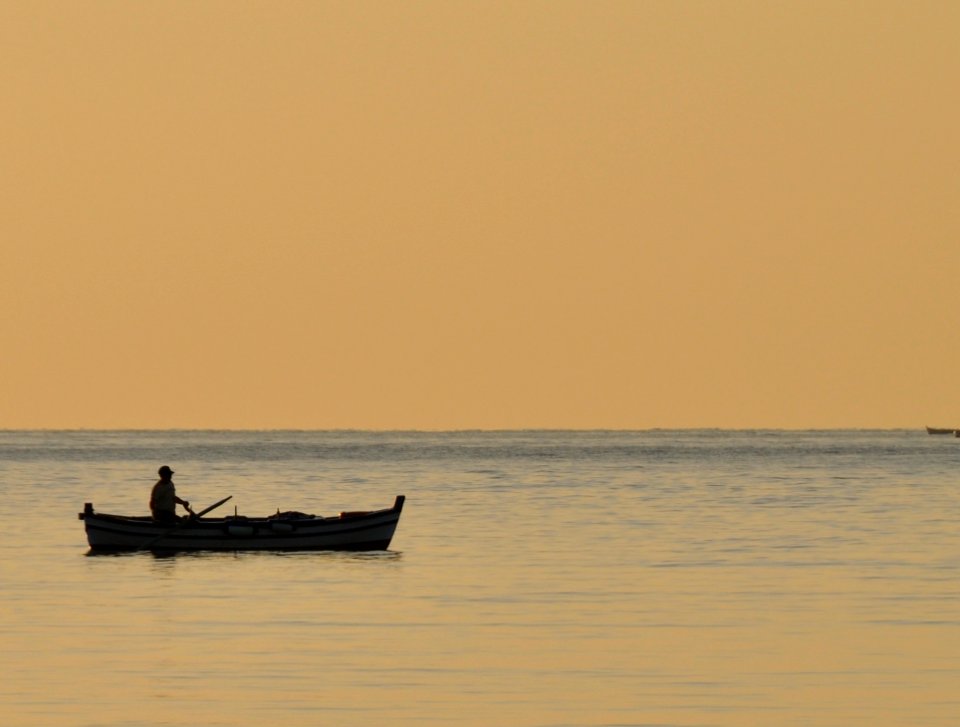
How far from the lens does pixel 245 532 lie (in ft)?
179

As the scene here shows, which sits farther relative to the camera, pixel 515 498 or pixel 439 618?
pixel 515 498

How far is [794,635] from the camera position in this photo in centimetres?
3359

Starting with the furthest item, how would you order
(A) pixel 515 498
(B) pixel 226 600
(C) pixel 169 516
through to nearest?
(A) pixel 515 498
(C) pixel 169 516
(B) pixel 226 600

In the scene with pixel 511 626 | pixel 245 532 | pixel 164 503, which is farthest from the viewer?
pixel 245 532

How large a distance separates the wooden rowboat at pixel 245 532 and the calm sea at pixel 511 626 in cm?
76

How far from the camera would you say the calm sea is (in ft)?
86.9

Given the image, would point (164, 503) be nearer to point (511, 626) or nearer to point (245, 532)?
point (245, 532)

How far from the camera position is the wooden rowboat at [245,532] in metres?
54.5

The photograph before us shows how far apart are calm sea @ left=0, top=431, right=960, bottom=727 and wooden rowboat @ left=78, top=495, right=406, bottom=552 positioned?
758 mm

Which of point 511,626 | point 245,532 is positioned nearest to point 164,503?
point 245,532

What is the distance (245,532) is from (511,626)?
67.4 ft

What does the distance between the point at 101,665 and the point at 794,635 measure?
1070 cm

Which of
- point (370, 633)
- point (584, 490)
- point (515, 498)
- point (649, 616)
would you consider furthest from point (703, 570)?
point (584, 490)

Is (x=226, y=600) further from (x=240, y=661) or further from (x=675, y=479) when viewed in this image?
(x=675, y=479)
